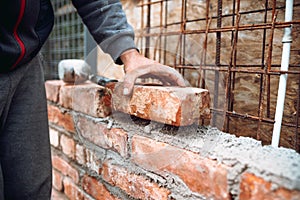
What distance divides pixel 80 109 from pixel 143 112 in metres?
0.38

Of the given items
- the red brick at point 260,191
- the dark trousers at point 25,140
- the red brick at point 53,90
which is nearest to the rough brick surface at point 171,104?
the red brick at point 260,191

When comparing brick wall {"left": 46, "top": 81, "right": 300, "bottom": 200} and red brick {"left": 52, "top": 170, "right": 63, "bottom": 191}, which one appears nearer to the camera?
brick wall {"left": 46, "top": 81, "right": 300, "bottom": 200}

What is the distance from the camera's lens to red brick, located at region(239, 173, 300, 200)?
0.48 m

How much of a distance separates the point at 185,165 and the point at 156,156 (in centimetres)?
10

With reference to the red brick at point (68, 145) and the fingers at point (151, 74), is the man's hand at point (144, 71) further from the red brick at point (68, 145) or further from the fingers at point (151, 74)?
the red brick at point (68, 145)

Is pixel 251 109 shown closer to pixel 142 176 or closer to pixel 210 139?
pixel 210 139

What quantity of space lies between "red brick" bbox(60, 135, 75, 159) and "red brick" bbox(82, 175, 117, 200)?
0.45ft

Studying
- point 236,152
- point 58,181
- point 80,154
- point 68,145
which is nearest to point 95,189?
point 80,154

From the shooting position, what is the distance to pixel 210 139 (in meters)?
0.69

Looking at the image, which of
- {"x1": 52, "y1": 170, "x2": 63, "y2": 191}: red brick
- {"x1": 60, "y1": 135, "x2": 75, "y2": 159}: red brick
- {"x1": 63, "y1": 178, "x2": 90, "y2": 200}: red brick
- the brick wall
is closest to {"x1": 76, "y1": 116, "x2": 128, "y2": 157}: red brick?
the brick wall

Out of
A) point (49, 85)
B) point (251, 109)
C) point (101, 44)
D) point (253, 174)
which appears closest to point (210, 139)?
point (253, 174)

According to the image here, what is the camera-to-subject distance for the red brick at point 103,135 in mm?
871

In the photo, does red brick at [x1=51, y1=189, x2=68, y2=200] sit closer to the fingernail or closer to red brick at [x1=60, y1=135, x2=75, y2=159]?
red brick at [x1=60, y1=135, x2=75, y2=159]

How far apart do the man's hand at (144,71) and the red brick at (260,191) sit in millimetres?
338
